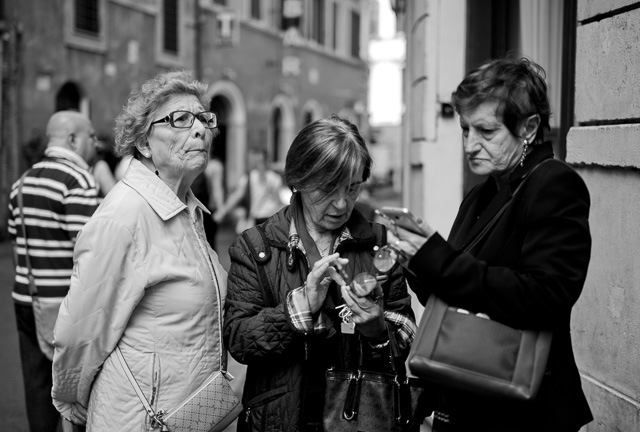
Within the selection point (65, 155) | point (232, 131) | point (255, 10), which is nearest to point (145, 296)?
point (65, 155)

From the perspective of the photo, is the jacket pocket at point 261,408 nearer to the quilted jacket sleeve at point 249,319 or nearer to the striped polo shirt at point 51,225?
the quilted jacket sleeve at point 249,319

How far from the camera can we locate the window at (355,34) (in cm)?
3338

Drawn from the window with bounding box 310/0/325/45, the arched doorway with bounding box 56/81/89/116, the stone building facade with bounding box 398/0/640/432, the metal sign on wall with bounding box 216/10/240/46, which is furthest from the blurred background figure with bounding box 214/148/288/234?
the window with bounding box 310/0/325/45

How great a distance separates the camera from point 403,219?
203 centimetres

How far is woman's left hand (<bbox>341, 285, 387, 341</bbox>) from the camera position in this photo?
237 centimetres

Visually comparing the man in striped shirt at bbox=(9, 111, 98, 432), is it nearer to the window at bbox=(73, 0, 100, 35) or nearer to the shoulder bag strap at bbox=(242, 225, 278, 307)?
Result: the shoulder bag strap at bbox=(242, 225, 278, 307)

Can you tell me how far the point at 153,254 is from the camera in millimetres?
2664

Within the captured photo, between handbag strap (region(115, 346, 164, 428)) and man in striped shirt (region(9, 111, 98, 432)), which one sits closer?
handbag strap (region(115, 346, 164, 428))

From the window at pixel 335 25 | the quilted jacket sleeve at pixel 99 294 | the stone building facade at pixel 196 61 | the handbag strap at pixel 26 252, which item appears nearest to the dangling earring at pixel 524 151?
the quilted jacket sleeve at pixel 99 294

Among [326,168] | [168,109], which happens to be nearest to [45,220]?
[168,109]

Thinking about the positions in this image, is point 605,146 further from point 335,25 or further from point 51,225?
point 335,25

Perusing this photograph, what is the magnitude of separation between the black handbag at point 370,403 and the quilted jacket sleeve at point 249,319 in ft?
0.67

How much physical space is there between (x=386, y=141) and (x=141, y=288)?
1766 inches

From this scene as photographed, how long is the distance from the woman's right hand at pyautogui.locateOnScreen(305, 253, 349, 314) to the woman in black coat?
24 centimetres
